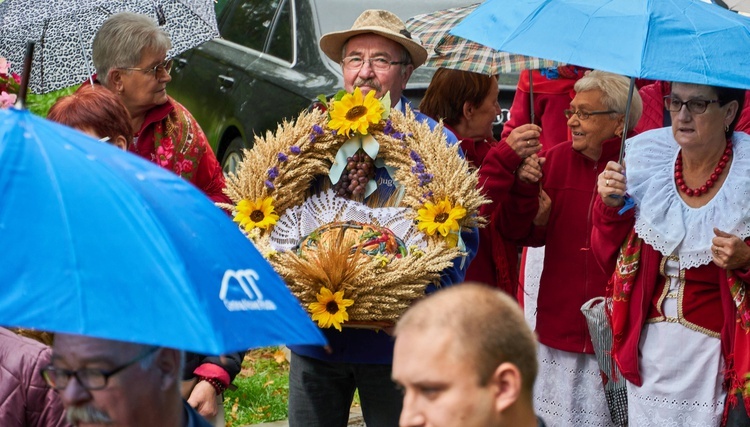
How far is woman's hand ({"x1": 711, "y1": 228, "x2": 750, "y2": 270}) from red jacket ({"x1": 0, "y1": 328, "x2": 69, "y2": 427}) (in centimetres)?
262

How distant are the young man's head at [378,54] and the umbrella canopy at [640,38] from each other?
1.37 ft

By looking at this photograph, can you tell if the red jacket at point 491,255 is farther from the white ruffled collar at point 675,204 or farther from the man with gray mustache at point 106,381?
the man with gray mustache at point 106,381

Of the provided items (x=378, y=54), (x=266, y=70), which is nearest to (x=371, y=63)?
(x=378, y=54)

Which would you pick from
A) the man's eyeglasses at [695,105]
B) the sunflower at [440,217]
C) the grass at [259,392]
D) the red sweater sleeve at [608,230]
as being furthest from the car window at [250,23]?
the sunflower at [440,217]

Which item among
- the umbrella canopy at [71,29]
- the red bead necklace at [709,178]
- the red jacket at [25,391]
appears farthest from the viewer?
the umbrella canopy at [71,29]

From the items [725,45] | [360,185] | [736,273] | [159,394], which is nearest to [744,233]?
[736,273]

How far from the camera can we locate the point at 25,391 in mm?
3205

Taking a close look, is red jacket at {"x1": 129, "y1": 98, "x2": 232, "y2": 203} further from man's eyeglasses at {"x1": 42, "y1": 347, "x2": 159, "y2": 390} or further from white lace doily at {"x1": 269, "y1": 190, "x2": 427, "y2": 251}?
man's eyeglasses at {"x1": 42, "y1": 347, "x2": 159, "y2": 390}

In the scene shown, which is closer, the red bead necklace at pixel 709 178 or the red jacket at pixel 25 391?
the red jacket at pixel 25 391

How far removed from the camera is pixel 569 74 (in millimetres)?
6820

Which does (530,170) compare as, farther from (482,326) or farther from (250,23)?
(250,23)

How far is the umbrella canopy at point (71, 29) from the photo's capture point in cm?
542

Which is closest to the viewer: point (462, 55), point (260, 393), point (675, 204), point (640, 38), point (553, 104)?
point (640, 38)

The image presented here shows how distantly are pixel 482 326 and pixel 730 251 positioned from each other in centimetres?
232
